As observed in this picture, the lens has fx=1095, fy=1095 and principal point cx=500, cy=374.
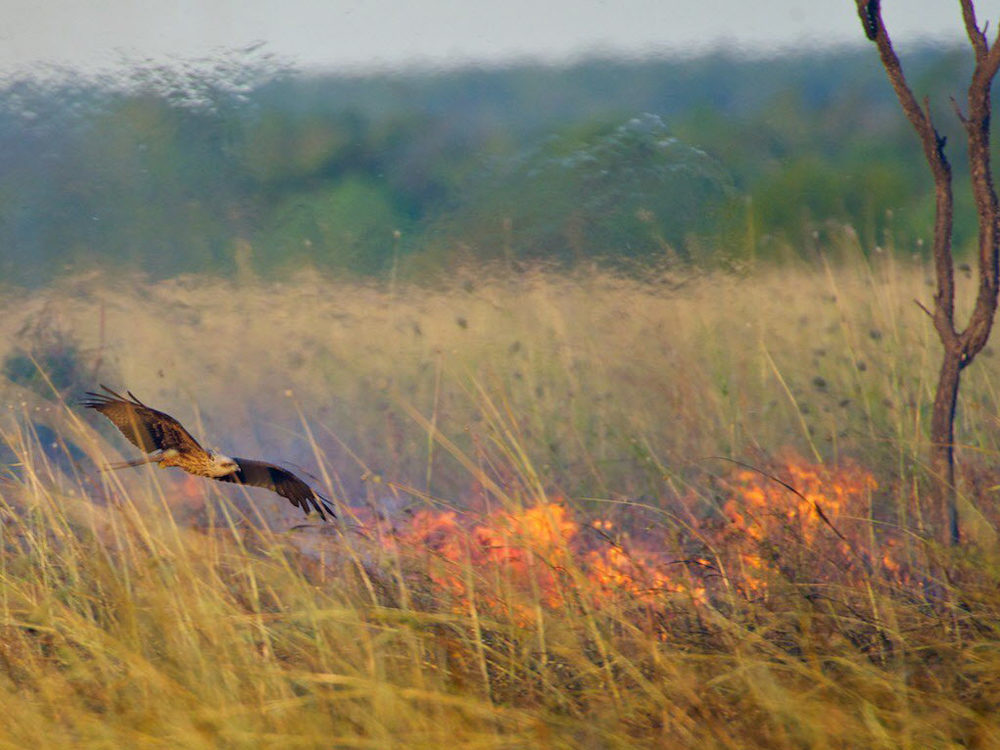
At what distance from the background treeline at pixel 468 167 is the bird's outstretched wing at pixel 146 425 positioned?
97.0 inches

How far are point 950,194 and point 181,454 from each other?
65.0 inches

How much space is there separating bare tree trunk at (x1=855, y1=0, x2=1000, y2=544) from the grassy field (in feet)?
0.71

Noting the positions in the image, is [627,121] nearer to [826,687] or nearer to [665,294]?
[665,294]

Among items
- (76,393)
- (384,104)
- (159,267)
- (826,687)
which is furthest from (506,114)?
(826,687)

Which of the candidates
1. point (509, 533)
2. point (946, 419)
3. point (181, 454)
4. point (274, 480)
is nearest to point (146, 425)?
point (181, 454)

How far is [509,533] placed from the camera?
59.8 inches

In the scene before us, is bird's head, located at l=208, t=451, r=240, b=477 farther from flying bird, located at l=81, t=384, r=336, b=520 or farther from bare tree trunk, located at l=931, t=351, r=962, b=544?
bare tree trunk, located at l=931, t=351, r=962, b=544

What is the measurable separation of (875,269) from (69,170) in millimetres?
3136

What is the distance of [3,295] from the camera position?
405 centimetres

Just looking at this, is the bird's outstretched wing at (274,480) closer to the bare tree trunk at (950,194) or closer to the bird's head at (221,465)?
the bird's head at (221,465)

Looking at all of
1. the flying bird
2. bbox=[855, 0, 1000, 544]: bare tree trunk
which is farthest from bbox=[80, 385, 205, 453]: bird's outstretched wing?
bbox=[855, 0, 1000, 544]: bare tree trunk

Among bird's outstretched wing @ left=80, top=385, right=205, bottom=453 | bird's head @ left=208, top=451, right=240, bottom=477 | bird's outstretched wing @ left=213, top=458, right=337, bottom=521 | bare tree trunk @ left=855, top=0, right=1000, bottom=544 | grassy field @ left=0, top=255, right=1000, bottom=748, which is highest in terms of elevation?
bare tree trunk @ left=855, top=0, right=1000, bottom=544

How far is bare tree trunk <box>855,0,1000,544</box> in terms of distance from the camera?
7.38 feet

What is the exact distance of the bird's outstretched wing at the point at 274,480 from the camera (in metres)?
1.74
